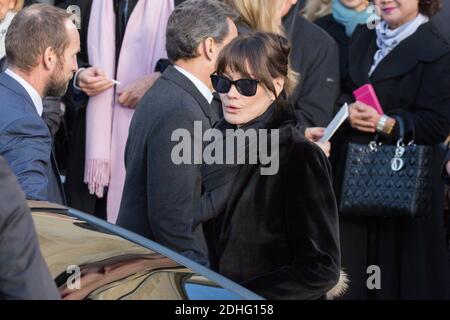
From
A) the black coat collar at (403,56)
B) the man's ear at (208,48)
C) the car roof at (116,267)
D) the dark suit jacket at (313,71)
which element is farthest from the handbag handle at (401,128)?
the car roof at (116,267)

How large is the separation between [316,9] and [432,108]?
1.64 meters

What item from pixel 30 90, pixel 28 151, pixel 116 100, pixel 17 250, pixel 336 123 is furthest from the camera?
pixel 116 100

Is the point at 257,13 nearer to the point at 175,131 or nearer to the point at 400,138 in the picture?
the point at 400,138

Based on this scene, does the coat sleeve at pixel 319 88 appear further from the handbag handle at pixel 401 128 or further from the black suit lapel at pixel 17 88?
the black suit lapel at pixel 17 88

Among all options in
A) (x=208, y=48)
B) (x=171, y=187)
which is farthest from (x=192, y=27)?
(x=171, y=187)

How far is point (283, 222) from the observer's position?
3701mm

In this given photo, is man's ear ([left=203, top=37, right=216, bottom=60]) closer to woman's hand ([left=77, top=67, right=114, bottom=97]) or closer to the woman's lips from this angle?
the woman's lips

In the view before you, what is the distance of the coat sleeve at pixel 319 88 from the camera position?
19.5ft

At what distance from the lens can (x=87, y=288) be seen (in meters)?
2.56

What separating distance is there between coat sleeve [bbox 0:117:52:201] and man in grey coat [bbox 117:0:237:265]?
35 cm

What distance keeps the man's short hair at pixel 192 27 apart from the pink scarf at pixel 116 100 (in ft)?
4.25

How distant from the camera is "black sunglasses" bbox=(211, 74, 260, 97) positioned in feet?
12.9

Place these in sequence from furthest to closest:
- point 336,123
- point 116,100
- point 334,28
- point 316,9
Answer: point 316,9, point 334,28, point 116,100, point 336,123

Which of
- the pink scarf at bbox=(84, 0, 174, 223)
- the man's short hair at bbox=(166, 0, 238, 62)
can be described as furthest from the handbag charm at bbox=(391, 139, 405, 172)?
the man's short hair at bbox=(166, 0, 238, 62)
